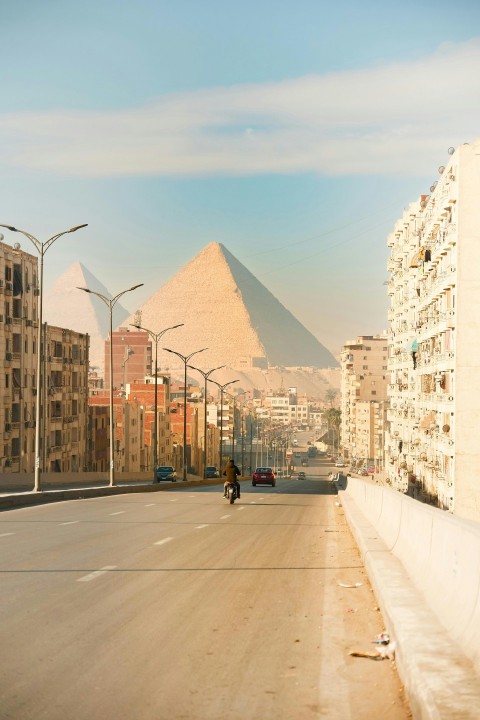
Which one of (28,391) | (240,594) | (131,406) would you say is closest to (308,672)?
(240,594)

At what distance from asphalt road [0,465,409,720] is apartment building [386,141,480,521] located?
4441 centimetres

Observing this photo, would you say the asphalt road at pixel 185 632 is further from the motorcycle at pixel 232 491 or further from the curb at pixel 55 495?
the motorcycle at pixel 232 491

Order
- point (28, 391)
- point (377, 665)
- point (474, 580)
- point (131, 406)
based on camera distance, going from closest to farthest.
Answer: point (474, 580)
point (377, 665)
point (28, 391)
point (131, 406)

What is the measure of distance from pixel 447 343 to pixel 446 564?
188 feet

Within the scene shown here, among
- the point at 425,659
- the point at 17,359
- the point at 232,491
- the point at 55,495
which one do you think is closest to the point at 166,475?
the point at 17,359

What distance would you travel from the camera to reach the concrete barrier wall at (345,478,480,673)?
816 centimetres

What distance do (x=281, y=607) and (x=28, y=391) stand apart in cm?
7409

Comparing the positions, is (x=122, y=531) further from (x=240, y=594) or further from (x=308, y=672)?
(x=308, y=672)

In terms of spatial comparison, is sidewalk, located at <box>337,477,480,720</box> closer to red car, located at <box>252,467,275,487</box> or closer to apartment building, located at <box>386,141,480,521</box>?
apartment building, located at <box>386,141,480,521</box>

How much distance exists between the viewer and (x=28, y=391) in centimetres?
8400

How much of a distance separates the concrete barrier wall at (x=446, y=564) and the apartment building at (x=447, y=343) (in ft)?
157

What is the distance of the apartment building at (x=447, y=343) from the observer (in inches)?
2452

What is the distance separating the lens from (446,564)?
9945mm

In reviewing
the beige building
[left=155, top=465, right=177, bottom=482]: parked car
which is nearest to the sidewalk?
[left=155, top=465, right=177, bottom=482]: parked car
